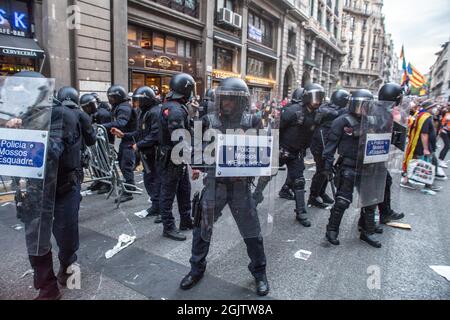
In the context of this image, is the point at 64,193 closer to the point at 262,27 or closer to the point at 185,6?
the point at 185,6

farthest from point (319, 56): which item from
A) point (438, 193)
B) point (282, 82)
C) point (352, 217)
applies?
point (352, 217)

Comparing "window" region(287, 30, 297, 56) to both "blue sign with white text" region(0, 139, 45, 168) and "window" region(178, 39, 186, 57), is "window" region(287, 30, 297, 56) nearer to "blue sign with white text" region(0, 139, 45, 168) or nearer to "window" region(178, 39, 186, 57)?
"window" region(178, 39, 186, 57)

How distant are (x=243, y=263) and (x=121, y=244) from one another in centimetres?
148

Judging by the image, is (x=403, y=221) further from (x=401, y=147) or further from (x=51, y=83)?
(x=51, y=83)

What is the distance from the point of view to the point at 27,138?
87.7 inches

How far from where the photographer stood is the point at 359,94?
152 inches

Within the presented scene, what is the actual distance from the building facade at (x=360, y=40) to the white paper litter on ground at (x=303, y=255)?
237 ft

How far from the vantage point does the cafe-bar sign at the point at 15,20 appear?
9039 mm

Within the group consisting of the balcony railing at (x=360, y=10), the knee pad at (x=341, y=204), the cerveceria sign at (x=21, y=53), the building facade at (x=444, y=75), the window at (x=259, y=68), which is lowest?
the knee pad at (x=341, y=204)

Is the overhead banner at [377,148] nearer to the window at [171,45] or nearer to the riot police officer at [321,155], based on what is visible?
the riot police officer at [321,155]

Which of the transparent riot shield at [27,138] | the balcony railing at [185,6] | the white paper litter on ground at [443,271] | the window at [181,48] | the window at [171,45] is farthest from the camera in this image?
the window at [181,48]

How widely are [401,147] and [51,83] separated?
4.03 metres

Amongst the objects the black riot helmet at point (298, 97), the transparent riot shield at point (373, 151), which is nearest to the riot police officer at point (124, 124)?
the black riot helmet at point (298, 97)

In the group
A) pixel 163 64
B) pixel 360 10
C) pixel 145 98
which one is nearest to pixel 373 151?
pixel 145 98
